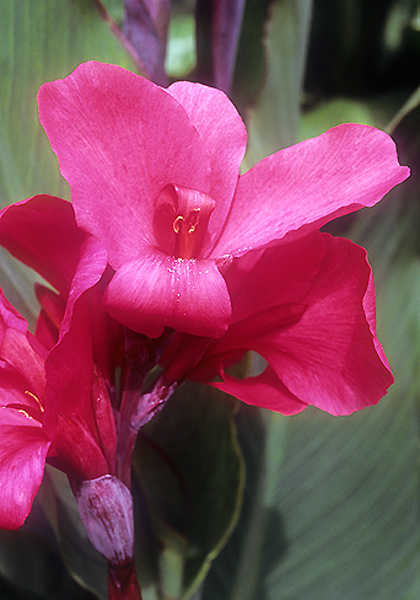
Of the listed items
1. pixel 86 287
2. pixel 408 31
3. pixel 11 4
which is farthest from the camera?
pixel 408 31

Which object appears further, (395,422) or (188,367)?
(395,422)

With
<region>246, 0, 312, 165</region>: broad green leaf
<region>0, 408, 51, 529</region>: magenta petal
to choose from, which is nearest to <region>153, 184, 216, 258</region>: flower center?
<region>0, 408, 51, 529</region>: magenta petal

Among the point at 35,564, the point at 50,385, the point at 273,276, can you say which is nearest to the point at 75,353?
the point at 50,385

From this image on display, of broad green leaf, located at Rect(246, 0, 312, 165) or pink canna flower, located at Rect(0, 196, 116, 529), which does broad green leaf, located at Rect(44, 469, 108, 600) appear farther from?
broad green leaf, located at Rect(246, 0, 312, 165)

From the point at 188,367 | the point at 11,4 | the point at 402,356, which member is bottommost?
the point at 402,356

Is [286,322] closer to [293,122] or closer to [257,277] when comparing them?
[257,277]

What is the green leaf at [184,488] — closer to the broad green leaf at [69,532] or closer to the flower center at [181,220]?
the broad green leaf at [69,532]

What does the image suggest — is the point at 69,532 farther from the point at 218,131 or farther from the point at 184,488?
the point at 218,131

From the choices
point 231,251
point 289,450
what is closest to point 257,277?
point 231,251
